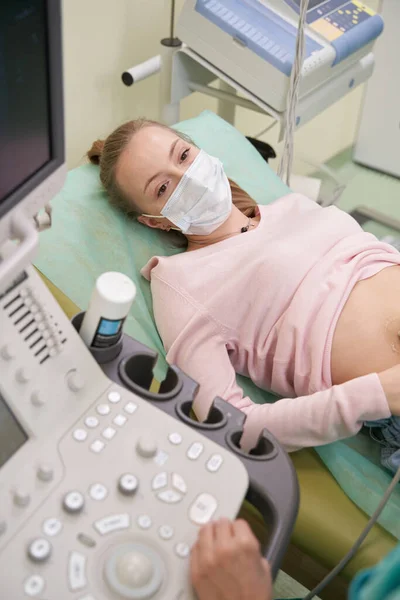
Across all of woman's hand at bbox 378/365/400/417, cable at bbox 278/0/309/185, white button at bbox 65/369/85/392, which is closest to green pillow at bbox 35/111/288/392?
cable at bbox 278/0/309/185

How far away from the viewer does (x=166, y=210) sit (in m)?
1.47

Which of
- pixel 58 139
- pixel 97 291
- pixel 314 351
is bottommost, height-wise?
pixel 314 351

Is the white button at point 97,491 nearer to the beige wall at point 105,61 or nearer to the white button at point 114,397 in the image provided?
the white button at point 114,397

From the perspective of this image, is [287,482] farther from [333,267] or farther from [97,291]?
[333,267]

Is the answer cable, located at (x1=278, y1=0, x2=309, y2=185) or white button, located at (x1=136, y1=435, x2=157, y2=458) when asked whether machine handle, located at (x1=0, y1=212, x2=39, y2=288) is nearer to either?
white button, located at (x1=136, y1=435, x2=157, y2=458)

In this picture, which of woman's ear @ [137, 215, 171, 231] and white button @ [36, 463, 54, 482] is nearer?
white button @ [36, 463, 54, 482]

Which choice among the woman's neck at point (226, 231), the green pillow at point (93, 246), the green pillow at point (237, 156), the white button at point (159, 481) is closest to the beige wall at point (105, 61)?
the green pillow at point (237, 156)

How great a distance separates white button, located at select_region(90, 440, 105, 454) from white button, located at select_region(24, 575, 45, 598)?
162 millimetres

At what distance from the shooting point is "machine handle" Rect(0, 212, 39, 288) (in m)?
0.73

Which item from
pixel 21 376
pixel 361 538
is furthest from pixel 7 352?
pixel 361 538

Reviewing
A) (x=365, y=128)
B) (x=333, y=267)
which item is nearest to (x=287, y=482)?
(x=333, y=267)

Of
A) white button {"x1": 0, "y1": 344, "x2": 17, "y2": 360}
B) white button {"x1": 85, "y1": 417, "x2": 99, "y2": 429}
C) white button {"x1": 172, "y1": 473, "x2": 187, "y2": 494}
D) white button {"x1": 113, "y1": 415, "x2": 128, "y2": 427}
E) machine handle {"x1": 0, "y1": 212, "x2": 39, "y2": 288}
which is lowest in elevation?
white button {"x1": 172, "y1": 473, "x2": 187, "y2": 494}

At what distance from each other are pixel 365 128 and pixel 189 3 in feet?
5.41

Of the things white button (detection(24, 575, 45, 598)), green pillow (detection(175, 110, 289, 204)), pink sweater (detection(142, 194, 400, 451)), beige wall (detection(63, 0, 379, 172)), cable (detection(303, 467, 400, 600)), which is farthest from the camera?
beige wall (detection(63, 0, 379, 172))
